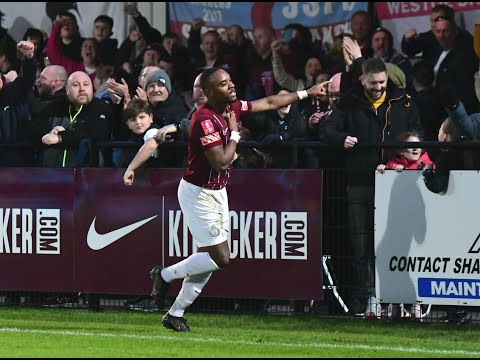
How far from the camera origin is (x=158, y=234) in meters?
13.3

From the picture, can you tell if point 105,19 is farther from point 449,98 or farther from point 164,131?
point 449,98

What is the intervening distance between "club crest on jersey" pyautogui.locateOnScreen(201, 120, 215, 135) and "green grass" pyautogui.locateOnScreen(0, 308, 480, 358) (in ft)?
5.35

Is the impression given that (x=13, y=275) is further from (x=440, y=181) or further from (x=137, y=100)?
(x=440, y=181)

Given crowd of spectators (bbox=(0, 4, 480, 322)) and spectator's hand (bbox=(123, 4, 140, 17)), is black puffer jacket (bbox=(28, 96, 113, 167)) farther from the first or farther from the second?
spectator's hand (bbox=(123, 4, 140, 17))

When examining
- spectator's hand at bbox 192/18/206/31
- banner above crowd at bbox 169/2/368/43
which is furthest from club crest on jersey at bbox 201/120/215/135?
spectator's hand at bbox 192/18/206/31

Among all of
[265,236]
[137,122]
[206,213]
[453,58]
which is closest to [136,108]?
[137,122]

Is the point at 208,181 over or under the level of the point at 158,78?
under

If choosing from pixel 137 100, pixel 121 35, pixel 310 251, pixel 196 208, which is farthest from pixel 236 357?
pixel 121 35

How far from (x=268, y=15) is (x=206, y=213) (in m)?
7.80

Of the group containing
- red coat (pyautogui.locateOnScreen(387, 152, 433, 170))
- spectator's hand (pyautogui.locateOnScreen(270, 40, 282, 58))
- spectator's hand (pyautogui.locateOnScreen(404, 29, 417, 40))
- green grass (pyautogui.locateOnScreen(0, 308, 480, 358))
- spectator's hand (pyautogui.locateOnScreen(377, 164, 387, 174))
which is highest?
spectator's hand (pyautogui.locateOnScreen(404, 29, 417, 40))

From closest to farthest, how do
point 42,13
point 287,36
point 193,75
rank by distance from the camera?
point 287,36
point 193,75
point 42,13

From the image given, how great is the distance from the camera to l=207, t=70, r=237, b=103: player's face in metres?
11.4

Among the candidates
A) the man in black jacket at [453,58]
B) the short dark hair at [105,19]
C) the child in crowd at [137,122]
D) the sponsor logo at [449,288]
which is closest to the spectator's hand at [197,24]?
the short dark hair at [105,19]

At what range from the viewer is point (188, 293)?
11.6 m
